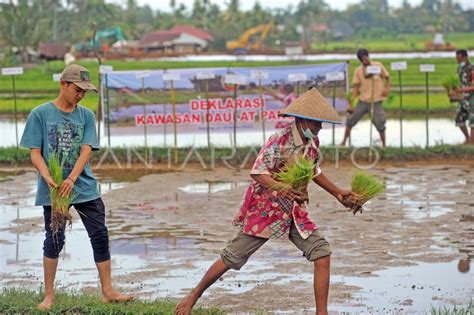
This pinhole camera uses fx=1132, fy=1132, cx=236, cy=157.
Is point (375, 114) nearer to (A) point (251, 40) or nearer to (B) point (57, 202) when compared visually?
(B) point (57, 202)

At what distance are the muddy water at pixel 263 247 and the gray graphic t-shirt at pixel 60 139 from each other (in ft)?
3.80

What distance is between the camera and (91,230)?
7660 mm

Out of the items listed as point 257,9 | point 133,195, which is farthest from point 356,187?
point 257,9

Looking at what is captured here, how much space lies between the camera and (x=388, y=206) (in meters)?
12.9

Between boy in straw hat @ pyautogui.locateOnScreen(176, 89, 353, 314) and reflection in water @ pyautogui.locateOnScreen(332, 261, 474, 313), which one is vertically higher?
boy in straw hat @ pyautogui.locateOnScreen(176, 89, 353, 314)

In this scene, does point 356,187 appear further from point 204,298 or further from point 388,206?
point 388,206

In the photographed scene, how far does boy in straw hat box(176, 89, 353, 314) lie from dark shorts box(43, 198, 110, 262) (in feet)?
2.60

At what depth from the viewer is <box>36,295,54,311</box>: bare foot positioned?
24.1ft

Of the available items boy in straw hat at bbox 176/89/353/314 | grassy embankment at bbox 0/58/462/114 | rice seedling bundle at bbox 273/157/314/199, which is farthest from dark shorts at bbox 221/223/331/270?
grassy embankment at bbox 0/58/462/114

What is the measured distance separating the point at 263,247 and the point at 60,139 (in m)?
3.28

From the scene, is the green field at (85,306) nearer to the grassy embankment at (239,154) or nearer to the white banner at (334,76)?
the grassy embankment at (239,154)

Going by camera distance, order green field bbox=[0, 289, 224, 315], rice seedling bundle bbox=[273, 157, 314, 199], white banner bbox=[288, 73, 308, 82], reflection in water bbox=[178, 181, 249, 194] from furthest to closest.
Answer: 1. white banner bbox=[288, 73, 308, 82]
2. reflection in water bbox=[178, 181, 249, 194]
3. green field bbox=[0, 289, 224, 315]
4. rice seedling bundle bbox=[273, 157, 314, 199]

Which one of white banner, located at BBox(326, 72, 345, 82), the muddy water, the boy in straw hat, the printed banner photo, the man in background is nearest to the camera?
the boy in straw hat

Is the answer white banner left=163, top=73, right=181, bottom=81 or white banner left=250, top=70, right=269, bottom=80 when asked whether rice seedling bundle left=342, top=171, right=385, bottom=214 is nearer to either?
white banner left=163, top=73, right=181, bottom=81
